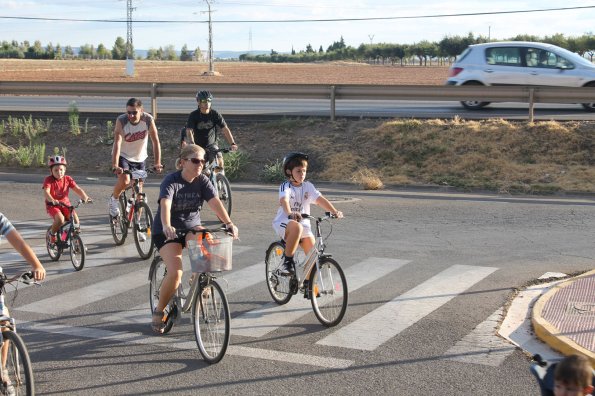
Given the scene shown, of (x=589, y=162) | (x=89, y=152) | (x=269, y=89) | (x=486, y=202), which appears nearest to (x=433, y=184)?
(x=486, y=202)

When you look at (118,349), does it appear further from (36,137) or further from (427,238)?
(36,137)

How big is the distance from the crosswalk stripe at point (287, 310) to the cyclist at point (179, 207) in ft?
2.98

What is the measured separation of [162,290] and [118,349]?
25.5 inches

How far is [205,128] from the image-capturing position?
45.3 feet

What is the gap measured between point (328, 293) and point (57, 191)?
445 cm

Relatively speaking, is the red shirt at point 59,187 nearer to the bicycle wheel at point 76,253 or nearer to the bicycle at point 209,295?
the bicycle wheel at point 76,253

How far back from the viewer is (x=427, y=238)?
12773 mm

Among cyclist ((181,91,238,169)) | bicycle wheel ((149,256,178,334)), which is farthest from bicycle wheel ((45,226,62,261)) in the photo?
bicycle wheel ((149,256,178,334))

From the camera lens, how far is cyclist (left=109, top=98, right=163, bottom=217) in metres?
12.0

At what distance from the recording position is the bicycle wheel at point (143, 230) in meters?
11.6

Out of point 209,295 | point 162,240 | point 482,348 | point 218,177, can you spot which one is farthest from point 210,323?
point 218,177

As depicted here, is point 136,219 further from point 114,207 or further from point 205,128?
point 205,128

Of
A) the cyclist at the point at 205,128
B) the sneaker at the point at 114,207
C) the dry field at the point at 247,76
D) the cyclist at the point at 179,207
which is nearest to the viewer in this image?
the cyclist at the point at 179,207

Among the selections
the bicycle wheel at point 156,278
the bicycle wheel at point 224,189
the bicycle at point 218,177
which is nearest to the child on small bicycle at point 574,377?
the bicycle wheel at point 156,278
